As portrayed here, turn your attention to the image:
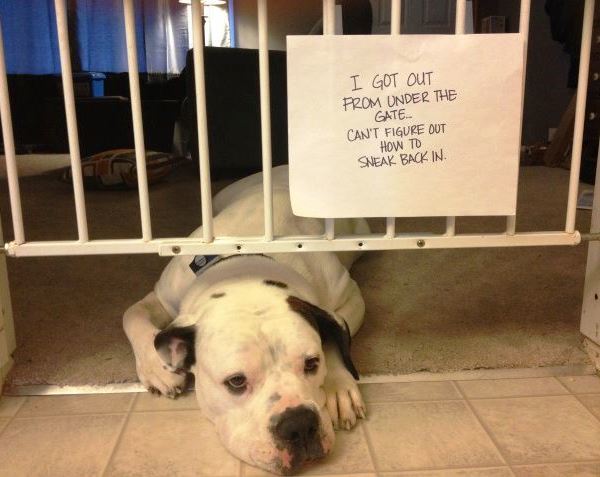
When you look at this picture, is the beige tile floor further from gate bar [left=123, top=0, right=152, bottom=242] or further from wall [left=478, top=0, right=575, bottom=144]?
wall [left=478, top=0, right=575, bottom=144]

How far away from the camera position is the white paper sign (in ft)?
3.66

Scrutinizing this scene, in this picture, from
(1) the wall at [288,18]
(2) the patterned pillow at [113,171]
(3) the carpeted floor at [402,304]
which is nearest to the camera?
(3) the carpeted floor at [402,304]

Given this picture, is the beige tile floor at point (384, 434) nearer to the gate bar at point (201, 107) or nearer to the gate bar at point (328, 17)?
the gate bar at point (201, 107)

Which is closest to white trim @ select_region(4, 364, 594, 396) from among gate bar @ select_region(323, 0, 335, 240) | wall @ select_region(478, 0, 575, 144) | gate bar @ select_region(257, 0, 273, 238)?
gate bar @ select_region(257, 0, 273, 238)

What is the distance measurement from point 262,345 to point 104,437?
1.23ft

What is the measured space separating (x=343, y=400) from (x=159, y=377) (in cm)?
40

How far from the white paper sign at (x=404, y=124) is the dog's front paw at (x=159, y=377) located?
456 mm

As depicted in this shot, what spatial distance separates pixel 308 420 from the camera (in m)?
1.04

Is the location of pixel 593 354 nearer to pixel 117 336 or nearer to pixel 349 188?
pixel 349 188

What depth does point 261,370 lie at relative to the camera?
1.09 m

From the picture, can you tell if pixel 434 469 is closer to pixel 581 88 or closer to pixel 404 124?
pixel 404 124

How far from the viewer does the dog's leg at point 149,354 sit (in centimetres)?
131

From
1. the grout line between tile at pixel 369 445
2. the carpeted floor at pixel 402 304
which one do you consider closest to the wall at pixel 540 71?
the carpeted floor at pixel 402 304

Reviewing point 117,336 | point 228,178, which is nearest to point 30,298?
point 117,336
